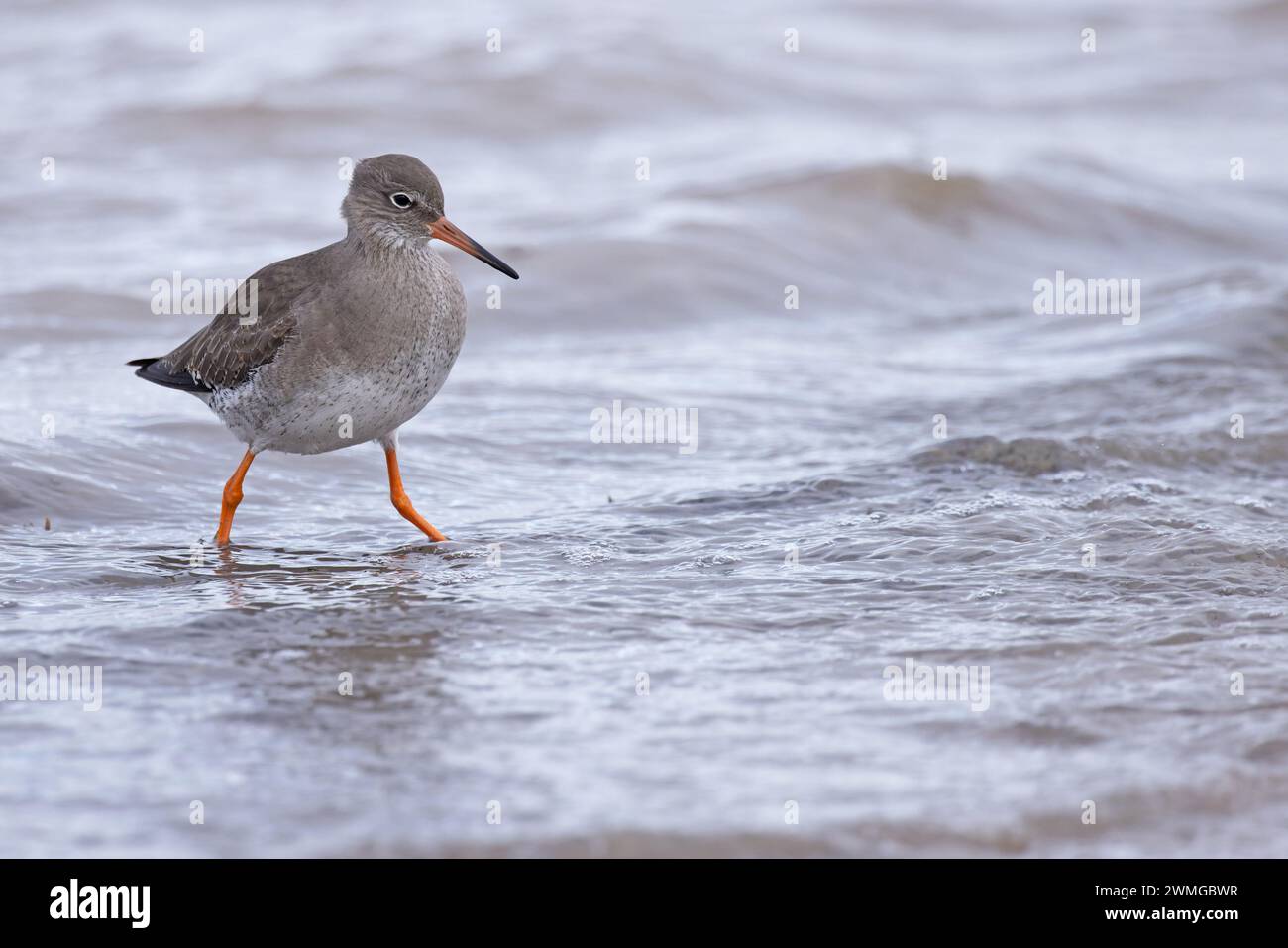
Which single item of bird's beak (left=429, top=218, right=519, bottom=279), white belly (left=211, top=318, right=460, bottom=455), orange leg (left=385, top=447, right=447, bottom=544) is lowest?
orange leg (left=385, top=447, right=447, bottom=544)

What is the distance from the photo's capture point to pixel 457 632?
623cm

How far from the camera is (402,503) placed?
7.76 metres

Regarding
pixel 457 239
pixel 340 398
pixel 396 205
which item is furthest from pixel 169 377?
pixel 457 239

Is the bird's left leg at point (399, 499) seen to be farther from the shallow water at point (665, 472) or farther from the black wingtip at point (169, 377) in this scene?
the black wingtip at point (169, 377)

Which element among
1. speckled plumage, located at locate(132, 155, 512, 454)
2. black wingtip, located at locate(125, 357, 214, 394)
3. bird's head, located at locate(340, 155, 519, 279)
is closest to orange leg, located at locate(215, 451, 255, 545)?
speckled plumage, located at locate(132, 155, 512, 454)

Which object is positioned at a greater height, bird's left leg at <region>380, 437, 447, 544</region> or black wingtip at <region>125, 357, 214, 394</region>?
black wingtip at <region>125, 357, 214, 394</region>

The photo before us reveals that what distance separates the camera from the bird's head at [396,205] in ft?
24.0

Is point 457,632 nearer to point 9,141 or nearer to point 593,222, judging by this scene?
point 593,222

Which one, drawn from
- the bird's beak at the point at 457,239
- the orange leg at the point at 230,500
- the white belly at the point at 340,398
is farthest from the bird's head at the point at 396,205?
the orange leg at the point at 230,500

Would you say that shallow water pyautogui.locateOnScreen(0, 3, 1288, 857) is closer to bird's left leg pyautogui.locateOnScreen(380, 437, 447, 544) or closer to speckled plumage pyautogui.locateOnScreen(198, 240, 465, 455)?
bird's left leg pyautogui.locateOnScreen(380, 437, 447, 544)

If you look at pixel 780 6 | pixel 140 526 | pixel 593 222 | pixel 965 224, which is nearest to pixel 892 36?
pixel 780 6

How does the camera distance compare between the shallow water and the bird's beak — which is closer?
the shallow water

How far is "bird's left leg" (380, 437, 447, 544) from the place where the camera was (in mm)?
7691

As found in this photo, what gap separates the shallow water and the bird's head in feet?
4.98
